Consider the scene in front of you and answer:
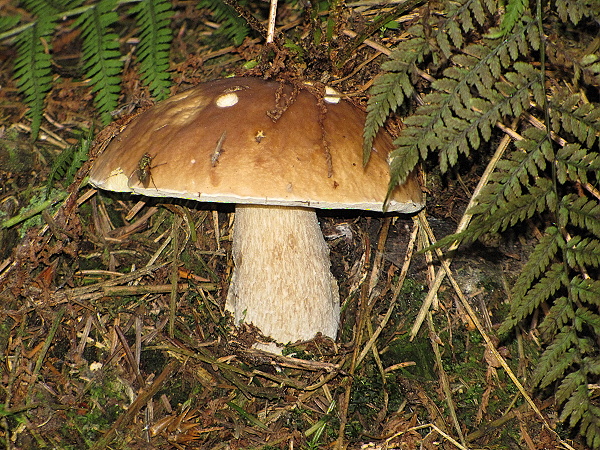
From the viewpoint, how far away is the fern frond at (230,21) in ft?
8.74

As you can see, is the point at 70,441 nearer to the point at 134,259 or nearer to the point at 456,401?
the point at 134,259

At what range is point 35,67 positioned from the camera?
8.82 feet

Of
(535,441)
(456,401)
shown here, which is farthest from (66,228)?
(535,441)

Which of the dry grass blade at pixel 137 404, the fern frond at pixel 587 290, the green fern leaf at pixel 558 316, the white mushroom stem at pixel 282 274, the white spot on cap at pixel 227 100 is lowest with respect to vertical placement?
the dry grass blade at pixel 137 404

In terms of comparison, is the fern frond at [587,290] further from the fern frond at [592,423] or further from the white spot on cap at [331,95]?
the white spot on cap at [331,95]

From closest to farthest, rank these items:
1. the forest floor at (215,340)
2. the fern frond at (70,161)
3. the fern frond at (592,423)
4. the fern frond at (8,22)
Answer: the fern frond at (592,423), the forest floor at (215,340), the fern frond at (70,161), the fern frond at (8,22)

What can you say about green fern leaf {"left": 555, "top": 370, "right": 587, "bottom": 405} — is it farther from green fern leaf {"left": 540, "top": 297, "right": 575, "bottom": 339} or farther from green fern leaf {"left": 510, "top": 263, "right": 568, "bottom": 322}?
green fern leaf {"left": 510, "top": 263, "right": 568, "bottom": 322}

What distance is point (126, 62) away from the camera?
3.02 m

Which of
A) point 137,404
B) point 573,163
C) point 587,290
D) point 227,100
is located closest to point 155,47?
point 227,100

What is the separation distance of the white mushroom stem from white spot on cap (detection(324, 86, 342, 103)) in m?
0.53

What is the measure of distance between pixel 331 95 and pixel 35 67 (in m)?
1.73

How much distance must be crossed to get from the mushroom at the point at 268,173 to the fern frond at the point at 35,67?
2.53ft

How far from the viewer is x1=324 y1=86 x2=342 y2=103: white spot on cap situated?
81.8 inches

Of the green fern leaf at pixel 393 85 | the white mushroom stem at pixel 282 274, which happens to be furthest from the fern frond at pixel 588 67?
the white mushroom stem at pixel 282 274
